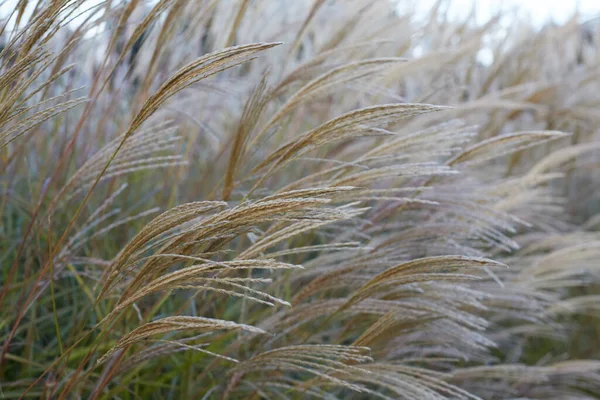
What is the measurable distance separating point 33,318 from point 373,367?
78cm

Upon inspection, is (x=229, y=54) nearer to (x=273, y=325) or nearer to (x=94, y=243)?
(x=273, y=325)

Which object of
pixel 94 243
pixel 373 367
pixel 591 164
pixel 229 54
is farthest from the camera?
pixel 591 164

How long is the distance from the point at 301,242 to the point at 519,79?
1.44 metres

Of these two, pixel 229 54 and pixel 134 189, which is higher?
pixel 229 54

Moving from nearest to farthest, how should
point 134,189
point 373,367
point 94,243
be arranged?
point 373,367
point 94,243
point 134,189

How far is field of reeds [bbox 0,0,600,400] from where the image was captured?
3.26ft

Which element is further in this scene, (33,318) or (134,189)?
(134,189)

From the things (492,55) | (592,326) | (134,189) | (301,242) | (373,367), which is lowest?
(592,326)

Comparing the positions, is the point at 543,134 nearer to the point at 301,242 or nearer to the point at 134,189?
the point at 301,242

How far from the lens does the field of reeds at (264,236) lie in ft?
→ 3.26

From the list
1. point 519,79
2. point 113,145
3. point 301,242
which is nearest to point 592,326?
point 519,79

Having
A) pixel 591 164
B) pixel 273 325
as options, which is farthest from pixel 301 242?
pixel 591 164

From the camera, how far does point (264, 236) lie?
45.4 inches

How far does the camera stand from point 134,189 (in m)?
2.08
